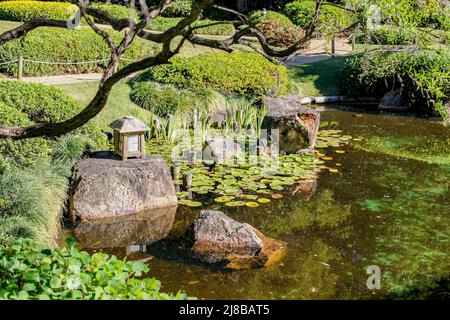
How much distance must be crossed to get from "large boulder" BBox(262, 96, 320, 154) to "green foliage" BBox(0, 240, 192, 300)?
8.83m

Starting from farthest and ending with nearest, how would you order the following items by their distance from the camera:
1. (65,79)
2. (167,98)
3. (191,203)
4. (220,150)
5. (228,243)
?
(65,79), (167,98), (220,150), (191,203), (228,243)

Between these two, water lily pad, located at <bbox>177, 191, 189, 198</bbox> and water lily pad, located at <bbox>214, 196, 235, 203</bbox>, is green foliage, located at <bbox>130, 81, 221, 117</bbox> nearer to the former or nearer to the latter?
water lily pad, located at <bbox>177, 191, 189, 198</bbox>

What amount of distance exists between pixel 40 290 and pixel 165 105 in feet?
35.8

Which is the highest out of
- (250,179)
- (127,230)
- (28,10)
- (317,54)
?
(28,10)

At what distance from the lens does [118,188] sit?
387 inches

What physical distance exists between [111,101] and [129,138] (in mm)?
4968

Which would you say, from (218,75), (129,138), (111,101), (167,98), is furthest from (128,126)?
(218,75)

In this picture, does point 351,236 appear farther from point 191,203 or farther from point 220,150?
point 220,150

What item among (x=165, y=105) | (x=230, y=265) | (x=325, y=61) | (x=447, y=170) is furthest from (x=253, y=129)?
(x=325, y=61)

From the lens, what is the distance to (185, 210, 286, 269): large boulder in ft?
27.1

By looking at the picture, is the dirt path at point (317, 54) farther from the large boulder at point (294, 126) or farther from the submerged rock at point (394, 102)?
the large boulder at point (294, 126)

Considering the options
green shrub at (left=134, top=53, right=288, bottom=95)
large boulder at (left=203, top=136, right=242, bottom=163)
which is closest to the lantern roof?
large boulder at (left=203, top=136, right=242, bottom=163)

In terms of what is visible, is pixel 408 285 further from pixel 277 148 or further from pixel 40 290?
pixel 277 148

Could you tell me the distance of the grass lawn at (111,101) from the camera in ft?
46.8
